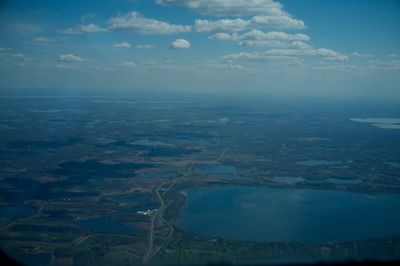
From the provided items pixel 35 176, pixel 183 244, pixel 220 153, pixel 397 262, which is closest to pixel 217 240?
pixel 183 244

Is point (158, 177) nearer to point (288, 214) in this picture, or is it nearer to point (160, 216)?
point (160, 216)

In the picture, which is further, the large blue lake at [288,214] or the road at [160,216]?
the large blue lake at [288,214]

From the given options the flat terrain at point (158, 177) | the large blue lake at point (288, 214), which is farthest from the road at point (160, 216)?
the large blue lake at point (288, 214)

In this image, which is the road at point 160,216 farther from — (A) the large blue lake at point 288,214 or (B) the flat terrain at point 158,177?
(A) the large blue lake at point 288,214

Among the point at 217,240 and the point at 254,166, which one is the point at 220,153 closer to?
the point at 254,166

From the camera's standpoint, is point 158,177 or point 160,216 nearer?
point 160,216

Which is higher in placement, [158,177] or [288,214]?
[158,177]

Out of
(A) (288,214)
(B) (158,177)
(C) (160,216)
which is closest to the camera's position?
(C) (160,216)

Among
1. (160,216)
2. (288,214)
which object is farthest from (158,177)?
(288,214)

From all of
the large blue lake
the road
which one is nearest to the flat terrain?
the road
